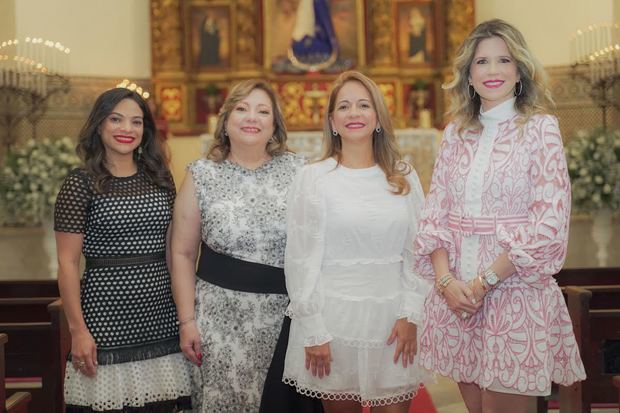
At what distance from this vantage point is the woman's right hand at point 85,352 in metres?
3.20

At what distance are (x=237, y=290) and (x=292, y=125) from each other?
733cm

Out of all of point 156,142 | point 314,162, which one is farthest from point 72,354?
point 314,162

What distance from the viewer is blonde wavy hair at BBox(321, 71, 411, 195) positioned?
127 inches

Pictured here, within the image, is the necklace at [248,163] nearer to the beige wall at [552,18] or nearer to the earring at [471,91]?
the earring at [471,91]

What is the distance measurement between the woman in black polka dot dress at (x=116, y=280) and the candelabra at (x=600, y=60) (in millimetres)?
7690

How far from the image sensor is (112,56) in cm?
1088

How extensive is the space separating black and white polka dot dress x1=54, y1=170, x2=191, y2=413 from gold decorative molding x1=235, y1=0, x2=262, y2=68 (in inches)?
301

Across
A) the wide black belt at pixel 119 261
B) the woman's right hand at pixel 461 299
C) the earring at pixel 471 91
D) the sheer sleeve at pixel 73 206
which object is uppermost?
the earring at pixel 471 91

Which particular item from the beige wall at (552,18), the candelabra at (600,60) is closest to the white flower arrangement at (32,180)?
the candelabra at (600,60)

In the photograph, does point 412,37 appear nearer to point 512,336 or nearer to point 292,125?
point 292,125

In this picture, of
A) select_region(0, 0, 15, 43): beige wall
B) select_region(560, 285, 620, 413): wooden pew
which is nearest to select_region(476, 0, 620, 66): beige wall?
select_region(0, 0, 15, 43): beige wall

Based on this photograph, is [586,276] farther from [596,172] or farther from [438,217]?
[438,217]

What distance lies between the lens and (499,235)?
108 inches

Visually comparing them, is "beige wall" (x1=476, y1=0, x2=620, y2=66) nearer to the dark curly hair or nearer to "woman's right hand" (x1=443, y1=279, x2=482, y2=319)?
the dark curly hair
